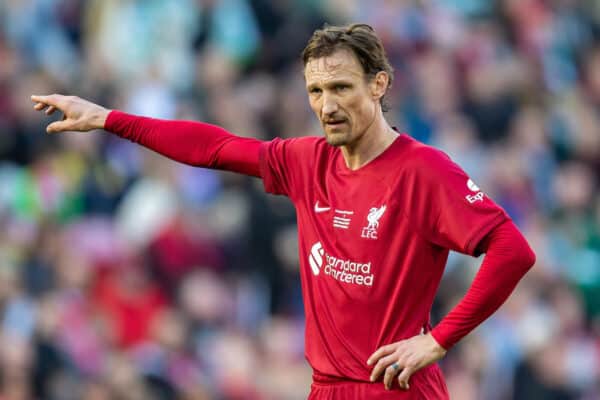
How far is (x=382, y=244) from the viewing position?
536cm

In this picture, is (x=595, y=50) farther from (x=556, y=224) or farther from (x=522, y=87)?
(x=556, y=224)

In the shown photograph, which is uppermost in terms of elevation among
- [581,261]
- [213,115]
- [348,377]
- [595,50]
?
[595,50]

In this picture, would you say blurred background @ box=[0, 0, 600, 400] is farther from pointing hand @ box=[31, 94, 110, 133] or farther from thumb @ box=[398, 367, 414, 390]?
thumb @ box=[398, 367, 414, 390]

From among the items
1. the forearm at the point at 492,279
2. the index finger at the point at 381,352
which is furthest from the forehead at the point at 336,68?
the index finger at the point at 381,352

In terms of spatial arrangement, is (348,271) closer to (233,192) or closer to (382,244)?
(382,244)

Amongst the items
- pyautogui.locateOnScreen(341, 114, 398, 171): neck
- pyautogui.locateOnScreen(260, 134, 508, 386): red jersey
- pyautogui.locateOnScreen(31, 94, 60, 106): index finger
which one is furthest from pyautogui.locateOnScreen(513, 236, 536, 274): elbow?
pyautogui.locateOnScreen(31, 94, 60, 106): index finger

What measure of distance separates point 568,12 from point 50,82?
491 cm

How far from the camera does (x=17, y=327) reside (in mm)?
9516

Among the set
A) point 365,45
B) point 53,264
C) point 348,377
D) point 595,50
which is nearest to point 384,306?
point 348,377

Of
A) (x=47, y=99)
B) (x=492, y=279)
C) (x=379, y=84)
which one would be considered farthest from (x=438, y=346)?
(x=47, y=99)

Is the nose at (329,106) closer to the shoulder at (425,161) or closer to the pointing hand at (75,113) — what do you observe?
the shoulder at (425,161)

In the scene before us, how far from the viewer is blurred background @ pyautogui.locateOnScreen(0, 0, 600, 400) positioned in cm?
956

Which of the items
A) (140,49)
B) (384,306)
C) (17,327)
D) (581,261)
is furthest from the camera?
(140,49)

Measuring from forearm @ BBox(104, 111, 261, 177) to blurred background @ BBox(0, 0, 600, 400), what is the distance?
3.55m
